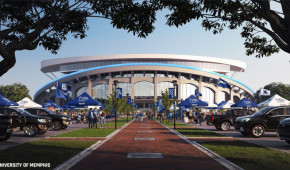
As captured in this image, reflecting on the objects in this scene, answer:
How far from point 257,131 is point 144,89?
96.2 meters

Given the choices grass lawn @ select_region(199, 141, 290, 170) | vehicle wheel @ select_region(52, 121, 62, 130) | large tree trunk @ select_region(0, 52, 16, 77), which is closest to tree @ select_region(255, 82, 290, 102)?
vehicle wheel @ select_region(52, 121, 62, 130)

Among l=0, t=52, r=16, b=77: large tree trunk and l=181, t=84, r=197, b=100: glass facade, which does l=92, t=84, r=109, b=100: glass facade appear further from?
l=0, t=52, r=16, b=77: large tree trunk

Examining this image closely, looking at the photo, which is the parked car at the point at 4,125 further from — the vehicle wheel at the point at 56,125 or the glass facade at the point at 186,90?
the glass facade at the point at 186,90

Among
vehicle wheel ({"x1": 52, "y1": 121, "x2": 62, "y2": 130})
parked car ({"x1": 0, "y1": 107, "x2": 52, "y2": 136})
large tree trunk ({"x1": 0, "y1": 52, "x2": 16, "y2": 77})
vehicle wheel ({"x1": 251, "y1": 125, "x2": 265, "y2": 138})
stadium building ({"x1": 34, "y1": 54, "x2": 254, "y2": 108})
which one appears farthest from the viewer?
stadium building ({"x1": 34, "y1": 54, "x2": 254, "y2": 108})

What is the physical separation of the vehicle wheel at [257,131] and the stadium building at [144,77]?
3536 inches

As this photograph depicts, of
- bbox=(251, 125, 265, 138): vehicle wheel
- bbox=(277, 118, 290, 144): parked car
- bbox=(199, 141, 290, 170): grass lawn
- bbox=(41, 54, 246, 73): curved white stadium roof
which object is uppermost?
bbox=(41, 54, 246, 73): curved white stadium roof

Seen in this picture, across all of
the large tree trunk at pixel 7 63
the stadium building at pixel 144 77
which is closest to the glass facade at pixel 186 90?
the stadium building at pixel 144 77

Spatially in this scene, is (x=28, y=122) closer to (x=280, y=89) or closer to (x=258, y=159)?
(x=258, y=159)

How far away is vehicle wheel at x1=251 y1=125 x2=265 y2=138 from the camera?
18438 mm

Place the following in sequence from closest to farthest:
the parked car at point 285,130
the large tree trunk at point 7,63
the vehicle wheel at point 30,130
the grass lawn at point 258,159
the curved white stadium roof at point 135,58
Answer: the grass lawn at point 258,159, the large tree trunk at point 7,63, the parked car at point 285,130, the vehicle wheel at point 30,130, the curved white stadium roof at point 135,58

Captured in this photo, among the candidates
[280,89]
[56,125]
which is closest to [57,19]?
[56,125]

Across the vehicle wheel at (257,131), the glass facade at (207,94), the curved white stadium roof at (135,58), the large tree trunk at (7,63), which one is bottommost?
the vehicle wheel at (257,131)

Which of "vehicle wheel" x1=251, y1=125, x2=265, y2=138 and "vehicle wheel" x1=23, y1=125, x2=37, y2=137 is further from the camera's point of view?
"vehicle wheel" x1=23, y1=125, x2=37, y2=137

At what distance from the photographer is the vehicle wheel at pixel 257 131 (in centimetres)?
1844
